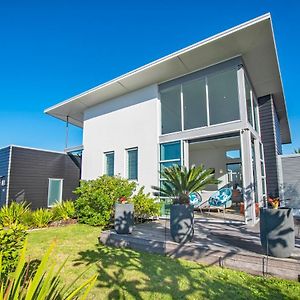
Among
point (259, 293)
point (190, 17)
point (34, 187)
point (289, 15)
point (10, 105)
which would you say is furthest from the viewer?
point (10, 105)

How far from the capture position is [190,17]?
1104cm

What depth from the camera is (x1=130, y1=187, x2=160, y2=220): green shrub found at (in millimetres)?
8500

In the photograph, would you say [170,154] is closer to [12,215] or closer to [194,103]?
[194,103]

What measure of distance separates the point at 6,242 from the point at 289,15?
40.6ft

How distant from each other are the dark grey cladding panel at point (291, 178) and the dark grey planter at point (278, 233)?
7.34m

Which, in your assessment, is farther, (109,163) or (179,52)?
(109,163)

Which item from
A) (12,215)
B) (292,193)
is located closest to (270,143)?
(292,193)

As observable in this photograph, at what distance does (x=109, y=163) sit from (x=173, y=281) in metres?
8.48

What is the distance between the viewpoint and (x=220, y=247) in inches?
187

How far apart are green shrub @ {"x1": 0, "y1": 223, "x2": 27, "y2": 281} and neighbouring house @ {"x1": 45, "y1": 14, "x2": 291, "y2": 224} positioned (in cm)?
618

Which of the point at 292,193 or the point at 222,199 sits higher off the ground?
the point at 292,193

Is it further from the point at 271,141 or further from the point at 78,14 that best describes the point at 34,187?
the point at 271,141

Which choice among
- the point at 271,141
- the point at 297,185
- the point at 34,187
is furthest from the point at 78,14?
the point at 297,185

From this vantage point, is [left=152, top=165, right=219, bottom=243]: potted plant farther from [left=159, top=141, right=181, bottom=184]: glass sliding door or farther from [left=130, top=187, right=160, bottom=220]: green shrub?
[left=159, top=141, right=181, bottom=184]: glass sliding door
